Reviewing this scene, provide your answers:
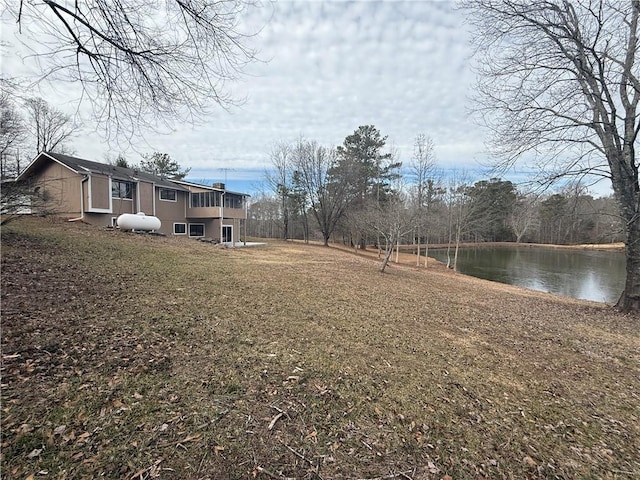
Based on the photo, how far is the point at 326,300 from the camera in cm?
645

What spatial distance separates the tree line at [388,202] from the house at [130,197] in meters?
8.46

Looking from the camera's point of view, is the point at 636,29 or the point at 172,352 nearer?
the point at 172,352

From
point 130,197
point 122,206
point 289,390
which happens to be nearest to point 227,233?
point 130,197

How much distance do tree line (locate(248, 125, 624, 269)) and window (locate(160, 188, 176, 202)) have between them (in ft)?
42.1

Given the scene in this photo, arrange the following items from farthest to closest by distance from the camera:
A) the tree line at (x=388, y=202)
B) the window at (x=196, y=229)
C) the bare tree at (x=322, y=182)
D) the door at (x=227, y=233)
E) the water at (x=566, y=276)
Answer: the bare tree at (x=322, y=182) → the door at (x=227, y=233) → the window at (x=196, y=229) → the water at (x=566, y=276) → the tree line at (x=388, y=202)

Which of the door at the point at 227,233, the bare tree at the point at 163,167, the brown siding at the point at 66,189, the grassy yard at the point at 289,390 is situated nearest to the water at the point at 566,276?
the grassy yard at the point at 289,390

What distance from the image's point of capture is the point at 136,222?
15.5 metres

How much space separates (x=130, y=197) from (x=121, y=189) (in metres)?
0.68

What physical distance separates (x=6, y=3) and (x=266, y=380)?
415cm

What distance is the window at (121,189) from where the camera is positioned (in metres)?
16.4

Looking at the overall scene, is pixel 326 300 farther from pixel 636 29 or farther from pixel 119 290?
pixel 636 29

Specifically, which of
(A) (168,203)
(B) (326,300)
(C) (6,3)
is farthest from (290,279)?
(A) (168,203)

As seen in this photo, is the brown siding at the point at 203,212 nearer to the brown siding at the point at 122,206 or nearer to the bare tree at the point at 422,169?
→ the brown siding at the point at 122,206

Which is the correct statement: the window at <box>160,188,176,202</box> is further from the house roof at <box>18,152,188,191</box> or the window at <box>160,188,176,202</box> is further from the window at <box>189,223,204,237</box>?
the window at <box>189,223,204,237</box>
